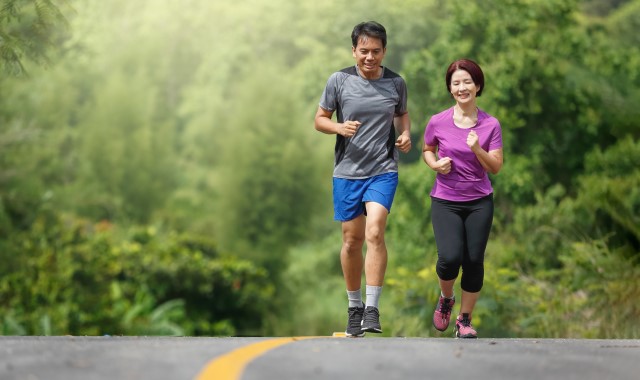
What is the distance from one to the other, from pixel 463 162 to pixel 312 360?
9.66ft

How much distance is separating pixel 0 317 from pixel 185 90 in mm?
56731

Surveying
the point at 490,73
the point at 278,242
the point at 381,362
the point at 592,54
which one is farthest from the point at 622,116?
the point at 278,242

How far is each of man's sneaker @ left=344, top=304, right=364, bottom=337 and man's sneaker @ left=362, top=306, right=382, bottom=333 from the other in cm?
8

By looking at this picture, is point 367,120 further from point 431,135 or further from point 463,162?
point 463,162

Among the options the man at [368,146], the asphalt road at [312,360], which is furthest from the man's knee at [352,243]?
the asphalt road at [312,360]

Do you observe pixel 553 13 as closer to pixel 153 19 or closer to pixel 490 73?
pixel 490 73

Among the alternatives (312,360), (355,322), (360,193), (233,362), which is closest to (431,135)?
(360,193)

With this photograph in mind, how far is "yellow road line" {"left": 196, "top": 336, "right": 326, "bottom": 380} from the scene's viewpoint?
5.81 m

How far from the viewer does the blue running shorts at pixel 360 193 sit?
9109 millimetres

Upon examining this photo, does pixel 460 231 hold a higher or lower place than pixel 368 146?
lower

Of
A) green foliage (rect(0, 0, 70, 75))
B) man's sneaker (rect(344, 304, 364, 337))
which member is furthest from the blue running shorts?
green foliage (rect(0, 0, 70, 75))

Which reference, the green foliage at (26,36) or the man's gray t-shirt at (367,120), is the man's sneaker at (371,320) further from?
the green foliage at (26,36)

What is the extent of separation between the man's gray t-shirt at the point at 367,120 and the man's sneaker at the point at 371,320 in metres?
0.94

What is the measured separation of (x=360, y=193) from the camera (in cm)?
918
